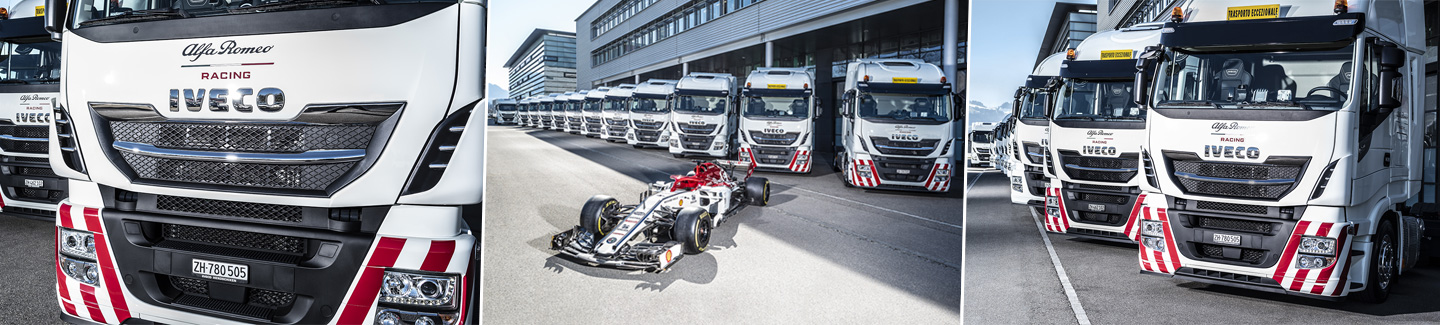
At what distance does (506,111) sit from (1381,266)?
6.49m

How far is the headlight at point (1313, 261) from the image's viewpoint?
507 centimetres

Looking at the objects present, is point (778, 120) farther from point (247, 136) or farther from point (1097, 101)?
point (1097, 101)

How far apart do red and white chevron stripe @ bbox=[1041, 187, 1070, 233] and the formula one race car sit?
223 inches

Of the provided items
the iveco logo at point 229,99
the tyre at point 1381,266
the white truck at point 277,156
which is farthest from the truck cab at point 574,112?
the tyre at point 1381,266

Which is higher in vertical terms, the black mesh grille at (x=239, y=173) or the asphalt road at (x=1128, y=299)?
the black mesh grille at (x=239, y=173)

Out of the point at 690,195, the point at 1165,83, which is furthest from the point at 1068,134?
the point at 690,195

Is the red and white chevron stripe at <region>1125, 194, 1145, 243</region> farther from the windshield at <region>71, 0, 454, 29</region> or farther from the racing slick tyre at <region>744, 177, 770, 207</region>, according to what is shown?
the windshield at <region>71, 0, 454, 29</region>

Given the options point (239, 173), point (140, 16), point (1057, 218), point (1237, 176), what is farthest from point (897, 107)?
point (140, 16)

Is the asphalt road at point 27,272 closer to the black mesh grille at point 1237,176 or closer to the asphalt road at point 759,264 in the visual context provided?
the asphalt road at point 759,264

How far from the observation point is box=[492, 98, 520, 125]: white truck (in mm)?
3249

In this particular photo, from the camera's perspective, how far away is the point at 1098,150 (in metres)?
7.58

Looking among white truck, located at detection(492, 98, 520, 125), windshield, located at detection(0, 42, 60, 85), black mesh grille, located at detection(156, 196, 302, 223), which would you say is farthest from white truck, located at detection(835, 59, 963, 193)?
windshield, located at detection(0, 42, 60, 85)

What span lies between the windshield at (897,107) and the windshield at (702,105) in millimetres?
1089

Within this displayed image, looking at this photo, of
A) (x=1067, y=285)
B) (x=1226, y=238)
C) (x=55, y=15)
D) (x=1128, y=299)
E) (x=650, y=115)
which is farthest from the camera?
(x=1067, y=285)
